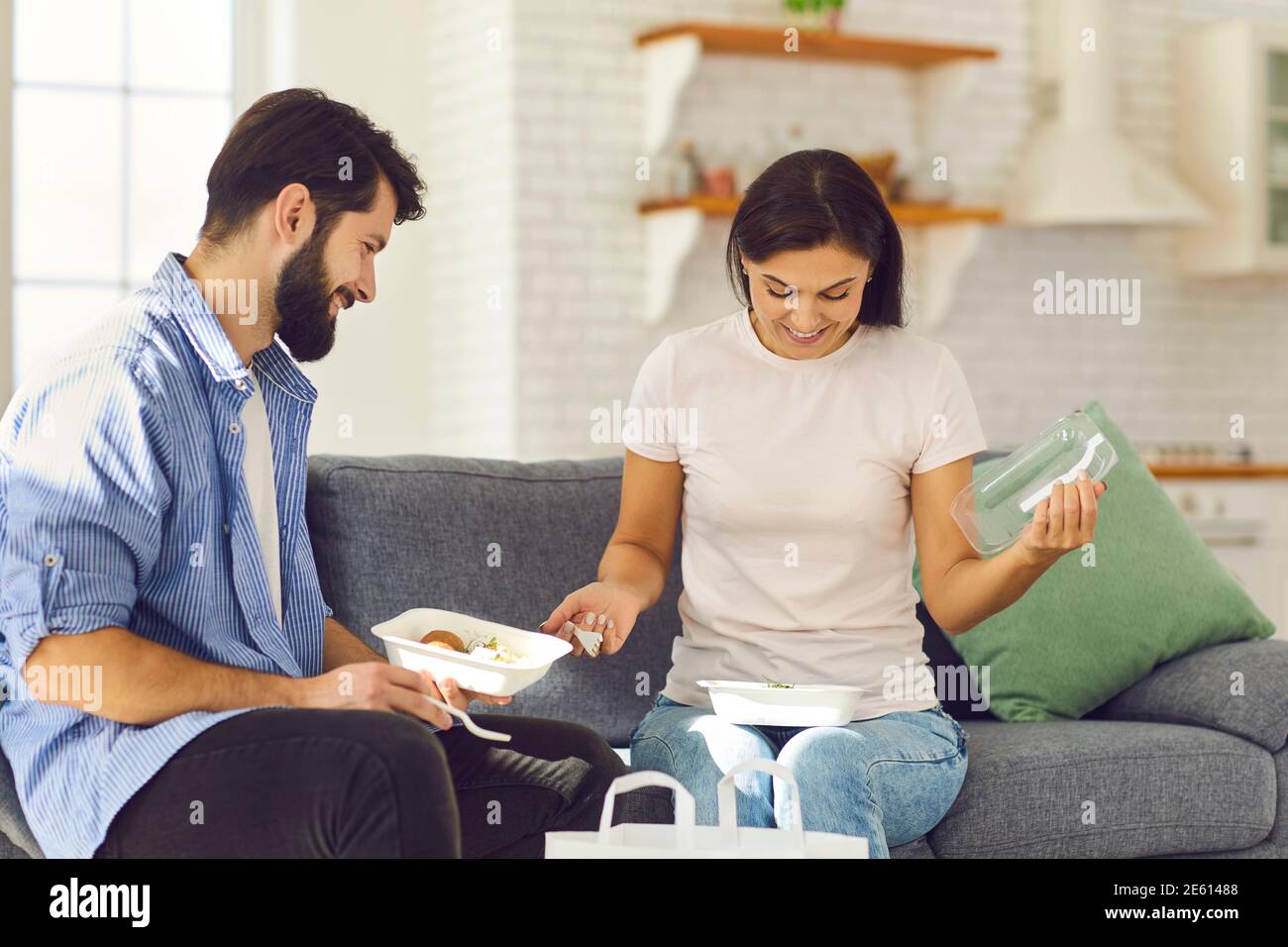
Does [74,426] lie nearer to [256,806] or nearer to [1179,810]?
[256,806]

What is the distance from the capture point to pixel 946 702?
270cm

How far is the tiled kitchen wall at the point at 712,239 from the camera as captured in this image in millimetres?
4824

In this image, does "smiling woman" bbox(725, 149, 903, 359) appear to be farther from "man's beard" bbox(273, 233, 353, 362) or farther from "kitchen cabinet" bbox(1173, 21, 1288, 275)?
"kitchen cabinet" bbox(1173, 21, 1288, 275)

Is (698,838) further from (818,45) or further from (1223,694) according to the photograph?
(818,45)

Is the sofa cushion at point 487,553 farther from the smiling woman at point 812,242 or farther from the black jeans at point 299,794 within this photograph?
the black jeans at point 299,794

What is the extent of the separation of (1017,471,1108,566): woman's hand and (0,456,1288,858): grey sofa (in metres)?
0.45

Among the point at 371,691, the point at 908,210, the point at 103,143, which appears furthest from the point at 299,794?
the point at 908,210

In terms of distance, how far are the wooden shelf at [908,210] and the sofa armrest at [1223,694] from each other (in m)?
2.48

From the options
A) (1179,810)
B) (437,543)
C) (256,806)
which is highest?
(437,543)

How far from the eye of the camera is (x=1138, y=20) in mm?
5809

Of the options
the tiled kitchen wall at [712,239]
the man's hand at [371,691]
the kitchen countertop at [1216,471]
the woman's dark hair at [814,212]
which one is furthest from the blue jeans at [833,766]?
the kitchen countertop at [1216,471]

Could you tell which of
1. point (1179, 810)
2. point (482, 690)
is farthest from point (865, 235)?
point (1179, 810)

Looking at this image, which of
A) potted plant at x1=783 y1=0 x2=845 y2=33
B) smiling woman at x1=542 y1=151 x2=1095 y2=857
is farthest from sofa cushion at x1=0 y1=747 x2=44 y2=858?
potted plant at x1=783 y1=0 x2=845 y2=33

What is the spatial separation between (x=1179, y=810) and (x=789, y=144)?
10.6 ft
